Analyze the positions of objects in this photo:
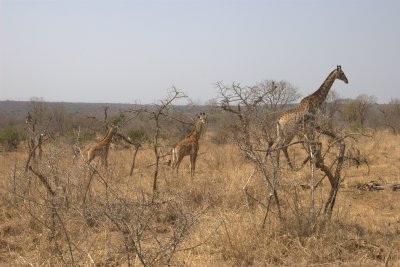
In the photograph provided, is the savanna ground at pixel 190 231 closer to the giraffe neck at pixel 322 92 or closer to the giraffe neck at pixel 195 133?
the giraffe neck at pixel 322 92

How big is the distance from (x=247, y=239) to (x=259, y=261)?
0.86 feet

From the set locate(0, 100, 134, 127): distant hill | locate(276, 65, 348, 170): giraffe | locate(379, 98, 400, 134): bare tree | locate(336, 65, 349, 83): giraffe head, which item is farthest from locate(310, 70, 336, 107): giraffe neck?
locate(379, 98, 400, 134): bare tree

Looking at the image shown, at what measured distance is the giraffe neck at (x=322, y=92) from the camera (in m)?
8.95

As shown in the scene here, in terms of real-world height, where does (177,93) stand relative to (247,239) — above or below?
above

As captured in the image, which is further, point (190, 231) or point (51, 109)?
point (51, 109)

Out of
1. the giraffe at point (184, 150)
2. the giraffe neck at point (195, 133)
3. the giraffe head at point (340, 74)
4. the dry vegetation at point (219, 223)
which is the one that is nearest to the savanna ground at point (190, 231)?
the dry vegetation at point (219, 223)

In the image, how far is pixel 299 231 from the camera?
5000 mm

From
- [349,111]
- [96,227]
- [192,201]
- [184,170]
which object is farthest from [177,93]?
[349,111]

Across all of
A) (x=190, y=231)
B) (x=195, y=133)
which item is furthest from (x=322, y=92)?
(x=190, y=231)

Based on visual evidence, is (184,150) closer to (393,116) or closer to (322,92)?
(322,92)

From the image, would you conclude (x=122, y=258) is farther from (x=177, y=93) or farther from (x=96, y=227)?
(x=177, y=93)

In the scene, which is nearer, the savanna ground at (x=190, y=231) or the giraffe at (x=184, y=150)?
the savanna ground at (x=190, y=231)

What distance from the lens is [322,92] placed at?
9086 millimetres

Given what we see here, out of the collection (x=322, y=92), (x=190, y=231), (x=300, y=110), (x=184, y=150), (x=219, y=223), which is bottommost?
(x=219, y=223)
